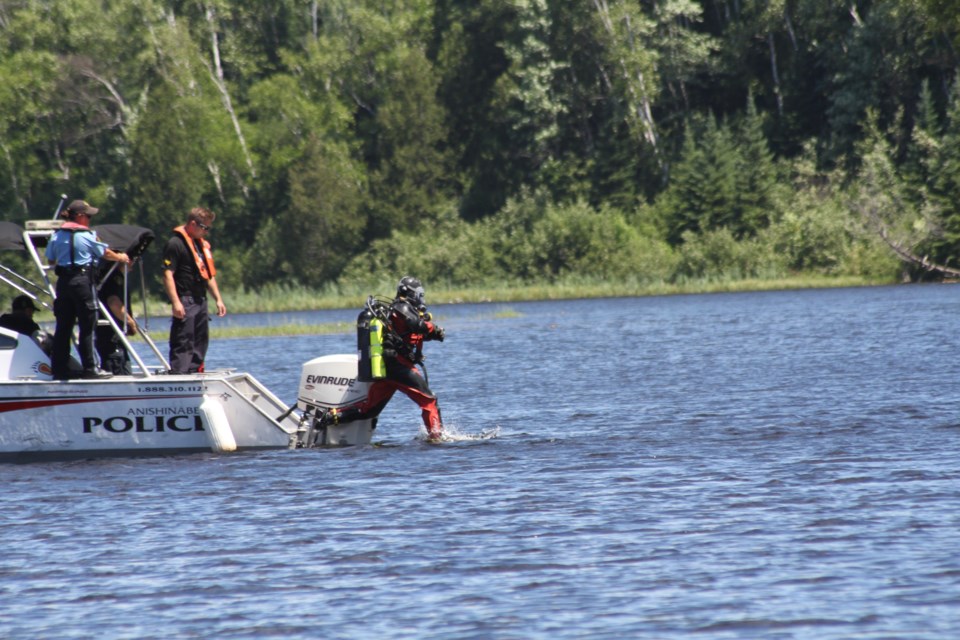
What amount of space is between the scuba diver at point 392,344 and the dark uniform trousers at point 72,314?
2.39 meters

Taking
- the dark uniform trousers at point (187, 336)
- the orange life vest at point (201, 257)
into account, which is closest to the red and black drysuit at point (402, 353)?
the dark uniform trousers at point (187, 336)

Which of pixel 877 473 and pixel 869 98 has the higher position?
pixel 869 98

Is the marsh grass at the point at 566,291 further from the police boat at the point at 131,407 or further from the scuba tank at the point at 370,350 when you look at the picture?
the scuba tank at the point at 370,350

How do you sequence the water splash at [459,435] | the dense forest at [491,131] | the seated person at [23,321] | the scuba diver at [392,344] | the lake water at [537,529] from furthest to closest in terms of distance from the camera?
the dense forest at [491,131] < the water splash at [459,435] < the seated person at [23,321] < the scuba diver at [392,344] < the lake water at [537,529]

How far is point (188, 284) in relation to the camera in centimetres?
1505

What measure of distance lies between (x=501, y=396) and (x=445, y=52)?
2236 inches

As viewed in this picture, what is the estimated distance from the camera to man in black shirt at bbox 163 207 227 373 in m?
14.9

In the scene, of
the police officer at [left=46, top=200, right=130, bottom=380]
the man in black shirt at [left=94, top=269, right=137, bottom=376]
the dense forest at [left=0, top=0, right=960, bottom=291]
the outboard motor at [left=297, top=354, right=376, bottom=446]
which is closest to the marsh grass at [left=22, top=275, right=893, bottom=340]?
the dense forest at [left=0, top=0, right=960, bottom=291]

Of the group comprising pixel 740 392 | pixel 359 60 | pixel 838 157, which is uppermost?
pixel 359 60

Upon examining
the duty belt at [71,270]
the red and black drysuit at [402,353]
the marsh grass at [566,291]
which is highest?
the duty belt at [71,270]

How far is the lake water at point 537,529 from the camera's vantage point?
861 cm

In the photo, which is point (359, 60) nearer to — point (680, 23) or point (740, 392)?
point (680, 23)

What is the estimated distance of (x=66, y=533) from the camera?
11.4 m

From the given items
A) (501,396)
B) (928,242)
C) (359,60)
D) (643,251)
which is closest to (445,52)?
(359,60)
